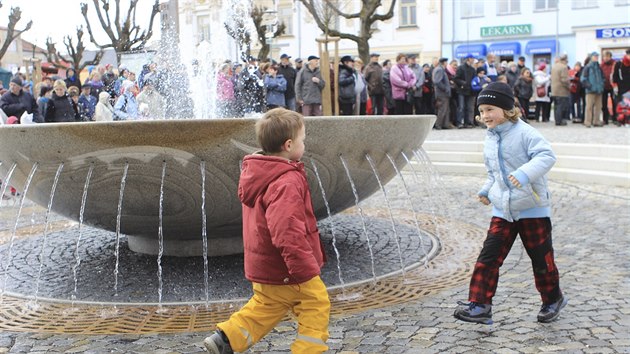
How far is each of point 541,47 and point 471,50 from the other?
12.7ft

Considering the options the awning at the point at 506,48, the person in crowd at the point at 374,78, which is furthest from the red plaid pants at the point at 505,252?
the awning at the point at 506,48

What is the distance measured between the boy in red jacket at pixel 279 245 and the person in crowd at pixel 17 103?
10.6 meters

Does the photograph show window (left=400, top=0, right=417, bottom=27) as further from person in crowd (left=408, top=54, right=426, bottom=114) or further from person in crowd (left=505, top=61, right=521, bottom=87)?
person in crowd (left=408, top=54, right=426, bottom=114)

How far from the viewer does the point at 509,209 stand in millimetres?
4281

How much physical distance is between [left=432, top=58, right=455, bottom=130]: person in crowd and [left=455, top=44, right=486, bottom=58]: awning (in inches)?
911

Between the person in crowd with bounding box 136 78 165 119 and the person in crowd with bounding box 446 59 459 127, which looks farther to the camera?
the person in crowd with bounding box 446 59 459 127

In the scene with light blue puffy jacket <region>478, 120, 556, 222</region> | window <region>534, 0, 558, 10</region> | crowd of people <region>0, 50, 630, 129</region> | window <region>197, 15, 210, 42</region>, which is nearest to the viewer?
light blue puffy jacket <region>478, 120, 556, 222</region>

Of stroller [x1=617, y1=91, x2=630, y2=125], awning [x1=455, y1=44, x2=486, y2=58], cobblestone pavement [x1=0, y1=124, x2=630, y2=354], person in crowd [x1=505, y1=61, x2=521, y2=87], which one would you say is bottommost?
cobblestone pavement [x1=0, y1=124, x2=630, y2=354]

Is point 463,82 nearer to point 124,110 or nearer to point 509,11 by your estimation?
point 124,110

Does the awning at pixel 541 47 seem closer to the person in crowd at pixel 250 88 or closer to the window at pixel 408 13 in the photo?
the window at pixel 408 13

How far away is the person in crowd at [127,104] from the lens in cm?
1327

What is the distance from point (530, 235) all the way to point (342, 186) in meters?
1.93

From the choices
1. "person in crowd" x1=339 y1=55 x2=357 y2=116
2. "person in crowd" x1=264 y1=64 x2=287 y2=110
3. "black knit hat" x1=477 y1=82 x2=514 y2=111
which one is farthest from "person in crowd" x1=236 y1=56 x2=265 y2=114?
"black knit hat" x1=477 y1=82 x2=514 y2=111

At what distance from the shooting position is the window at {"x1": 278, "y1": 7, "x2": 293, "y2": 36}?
155 ft
